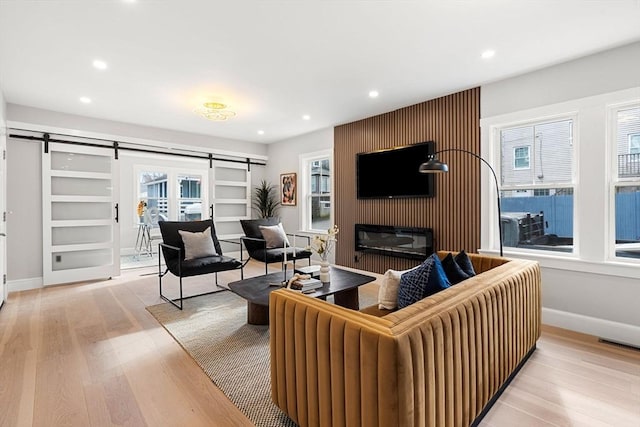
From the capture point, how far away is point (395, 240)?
4.32 meters

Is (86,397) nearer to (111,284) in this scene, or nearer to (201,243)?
(201,243)

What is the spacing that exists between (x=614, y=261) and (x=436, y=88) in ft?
7.87

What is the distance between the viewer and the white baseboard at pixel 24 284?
161 inches

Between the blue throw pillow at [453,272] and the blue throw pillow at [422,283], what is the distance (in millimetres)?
170

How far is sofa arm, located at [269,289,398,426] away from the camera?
3.63 feet

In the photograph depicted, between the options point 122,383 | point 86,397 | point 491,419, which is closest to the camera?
point 491,419

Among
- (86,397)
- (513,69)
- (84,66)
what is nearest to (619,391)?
(513,69)

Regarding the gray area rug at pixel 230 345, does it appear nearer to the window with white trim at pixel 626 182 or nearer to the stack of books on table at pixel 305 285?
the stack of books on table at pixel 305 285

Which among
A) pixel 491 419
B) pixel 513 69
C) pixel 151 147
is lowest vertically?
pixel 491 419

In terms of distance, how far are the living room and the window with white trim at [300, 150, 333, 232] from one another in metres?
0.14

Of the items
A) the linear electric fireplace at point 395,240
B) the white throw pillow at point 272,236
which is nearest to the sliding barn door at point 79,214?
the white throw pillow at point 272,236

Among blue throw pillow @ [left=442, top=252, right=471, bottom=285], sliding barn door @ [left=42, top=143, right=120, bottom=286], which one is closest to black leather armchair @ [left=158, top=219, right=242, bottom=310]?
sliding barn door @ [left=42, top=143, right=120, bottom=286]

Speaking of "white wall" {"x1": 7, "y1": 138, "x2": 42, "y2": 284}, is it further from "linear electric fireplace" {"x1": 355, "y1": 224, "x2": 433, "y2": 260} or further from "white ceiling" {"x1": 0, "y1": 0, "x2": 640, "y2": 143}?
"linear electric fireplace" {"x1": 355, "y1": 224, "x2": 433, "y2": 260}

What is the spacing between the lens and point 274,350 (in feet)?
5.34
